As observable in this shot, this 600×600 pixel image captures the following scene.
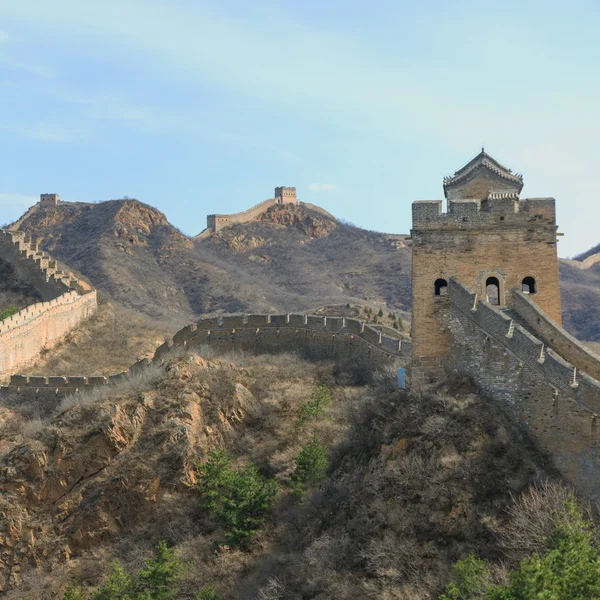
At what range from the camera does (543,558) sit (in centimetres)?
1478

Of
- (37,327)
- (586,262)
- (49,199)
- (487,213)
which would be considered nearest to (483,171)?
(487,213)

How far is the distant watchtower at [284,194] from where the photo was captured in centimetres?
8906

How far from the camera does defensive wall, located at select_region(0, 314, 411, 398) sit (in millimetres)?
33938

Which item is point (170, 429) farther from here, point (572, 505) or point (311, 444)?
point (572, 505)

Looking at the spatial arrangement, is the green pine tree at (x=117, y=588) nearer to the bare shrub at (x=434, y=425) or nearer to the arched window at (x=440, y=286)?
the bare shrub at (x=434, y=425)

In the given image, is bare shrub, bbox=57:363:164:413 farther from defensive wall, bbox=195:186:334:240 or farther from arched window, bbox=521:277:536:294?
defensive wall, bbox=195:186:334:240

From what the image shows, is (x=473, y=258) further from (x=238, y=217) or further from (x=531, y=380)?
(x=238, y=217)

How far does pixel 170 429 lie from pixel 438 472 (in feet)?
40.7

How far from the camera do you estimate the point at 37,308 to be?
146 ft

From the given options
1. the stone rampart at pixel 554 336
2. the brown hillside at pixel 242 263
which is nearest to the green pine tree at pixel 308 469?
the stone rampart at pixel 554 336

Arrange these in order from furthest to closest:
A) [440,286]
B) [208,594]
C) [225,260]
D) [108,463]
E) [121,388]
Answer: [225,260], [121,388], [108,463], [208,594], [440,286]

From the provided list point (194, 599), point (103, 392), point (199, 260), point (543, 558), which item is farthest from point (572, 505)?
point (199, 260)

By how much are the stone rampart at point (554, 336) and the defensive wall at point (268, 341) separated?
12.3m

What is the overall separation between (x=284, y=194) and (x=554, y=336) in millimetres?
70729
